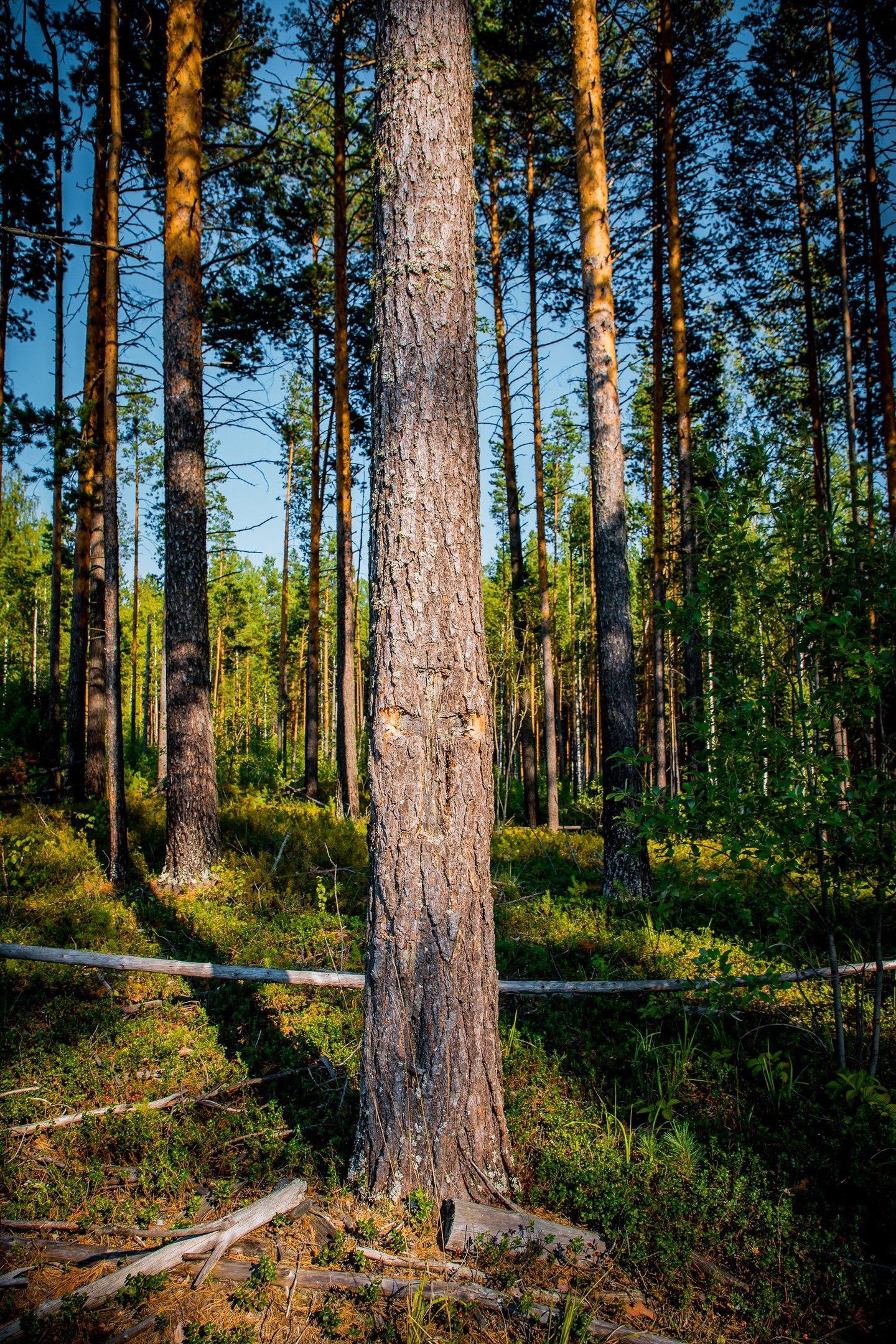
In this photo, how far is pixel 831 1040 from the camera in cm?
379

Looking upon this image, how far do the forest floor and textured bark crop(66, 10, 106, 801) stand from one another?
4.77m

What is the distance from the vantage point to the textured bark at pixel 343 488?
33.7 ft

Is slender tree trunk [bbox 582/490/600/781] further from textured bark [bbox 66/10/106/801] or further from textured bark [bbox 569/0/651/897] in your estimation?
textured bark [bbox 66/10/106/801]

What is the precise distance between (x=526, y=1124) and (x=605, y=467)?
5.80 m

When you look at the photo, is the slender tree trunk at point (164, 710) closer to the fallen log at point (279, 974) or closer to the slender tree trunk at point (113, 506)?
the slender tree trunk at point (113, 506)

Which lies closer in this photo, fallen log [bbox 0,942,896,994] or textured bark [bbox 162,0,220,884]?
fallen log [bbox 0,942,896,994]

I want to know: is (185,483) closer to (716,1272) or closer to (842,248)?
(716,1272)

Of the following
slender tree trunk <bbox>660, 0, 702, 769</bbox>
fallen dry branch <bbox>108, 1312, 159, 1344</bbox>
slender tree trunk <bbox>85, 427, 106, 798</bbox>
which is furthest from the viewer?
slender tree trunk <bbox>660, 0, 702, 769</bbox>

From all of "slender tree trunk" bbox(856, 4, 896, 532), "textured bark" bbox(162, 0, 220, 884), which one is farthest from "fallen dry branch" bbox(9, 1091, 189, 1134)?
"slender tree trunk" bbox(856, 4, 896, 532)

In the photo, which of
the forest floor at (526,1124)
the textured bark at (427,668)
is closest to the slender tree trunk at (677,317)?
the forest floor at (526,1124)

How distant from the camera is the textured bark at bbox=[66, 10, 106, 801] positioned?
9.10 meters

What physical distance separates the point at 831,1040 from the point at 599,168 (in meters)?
8.34

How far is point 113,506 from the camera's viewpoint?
620 centimetres

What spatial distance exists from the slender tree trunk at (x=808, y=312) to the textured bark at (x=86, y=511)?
40.7 feet
